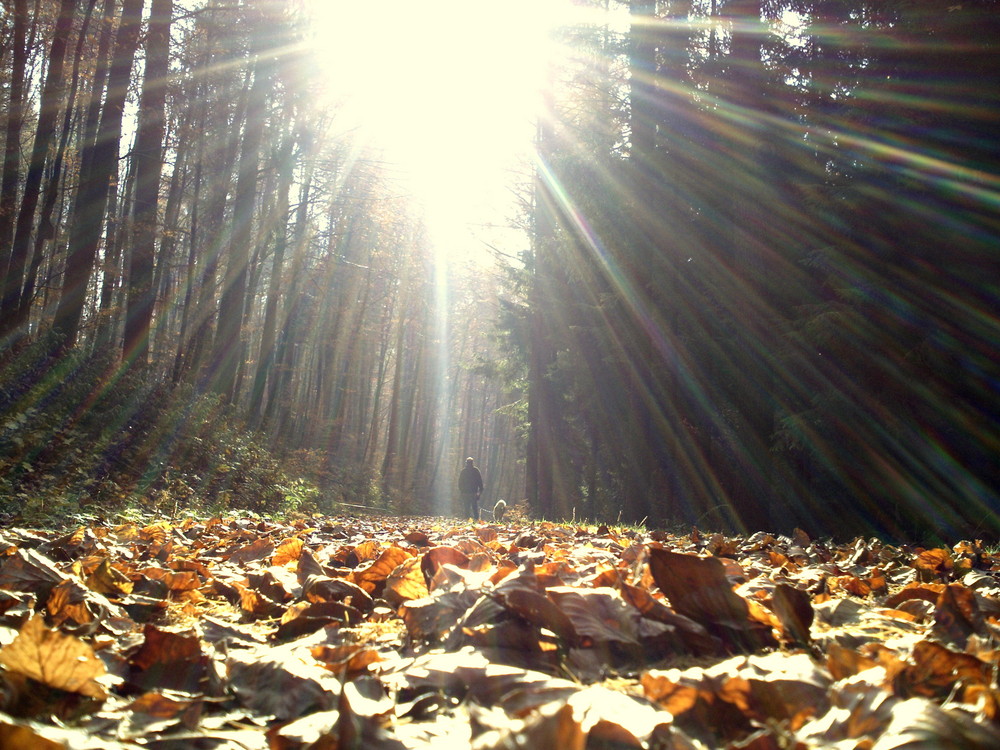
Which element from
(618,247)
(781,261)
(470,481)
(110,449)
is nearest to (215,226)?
(470,481)

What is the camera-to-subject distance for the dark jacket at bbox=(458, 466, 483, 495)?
22263 mm

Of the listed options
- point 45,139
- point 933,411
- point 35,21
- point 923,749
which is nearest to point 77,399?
point 45,139

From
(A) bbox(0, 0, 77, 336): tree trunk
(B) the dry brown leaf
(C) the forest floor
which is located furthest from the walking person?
(C) the forest floor

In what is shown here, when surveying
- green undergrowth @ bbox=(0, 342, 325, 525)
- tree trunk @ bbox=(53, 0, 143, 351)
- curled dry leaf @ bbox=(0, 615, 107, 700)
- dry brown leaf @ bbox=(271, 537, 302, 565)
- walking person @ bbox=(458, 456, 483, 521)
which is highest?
tree trunk @ bbox=(53, 0, 143, 351)

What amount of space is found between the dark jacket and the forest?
7.42ft

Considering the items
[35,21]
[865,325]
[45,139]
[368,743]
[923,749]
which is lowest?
[368,743]

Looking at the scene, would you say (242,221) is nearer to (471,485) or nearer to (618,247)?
(471,485)

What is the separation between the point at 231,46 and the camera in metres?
19.1

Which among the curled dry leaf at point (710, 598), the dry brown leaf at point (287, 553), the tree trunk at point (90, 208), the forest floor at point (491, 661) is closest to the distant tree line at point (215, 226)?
the tree trunk at point (90, 208)

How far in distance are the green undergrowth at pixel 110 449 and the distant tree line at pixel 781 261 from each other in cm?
759

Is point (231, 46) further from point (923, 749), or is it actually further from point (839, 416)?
point (923, 749)

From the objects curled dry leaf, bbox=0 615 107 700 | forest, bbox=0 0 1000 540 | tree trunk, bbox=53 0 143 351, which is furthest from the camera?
A: tree trunk, bbox=53 0 143 351

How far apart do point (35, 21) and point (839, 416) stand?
1688 cm

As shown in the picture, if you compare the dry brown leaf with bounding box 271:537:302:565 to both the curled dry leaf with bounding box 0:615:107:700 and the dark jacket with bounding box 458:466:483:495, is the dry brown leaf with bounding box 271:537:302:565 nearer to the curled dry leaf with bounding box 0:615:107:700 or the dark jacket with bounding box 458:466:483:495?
the curled dry leaf with bounding box 0:615:107:700
